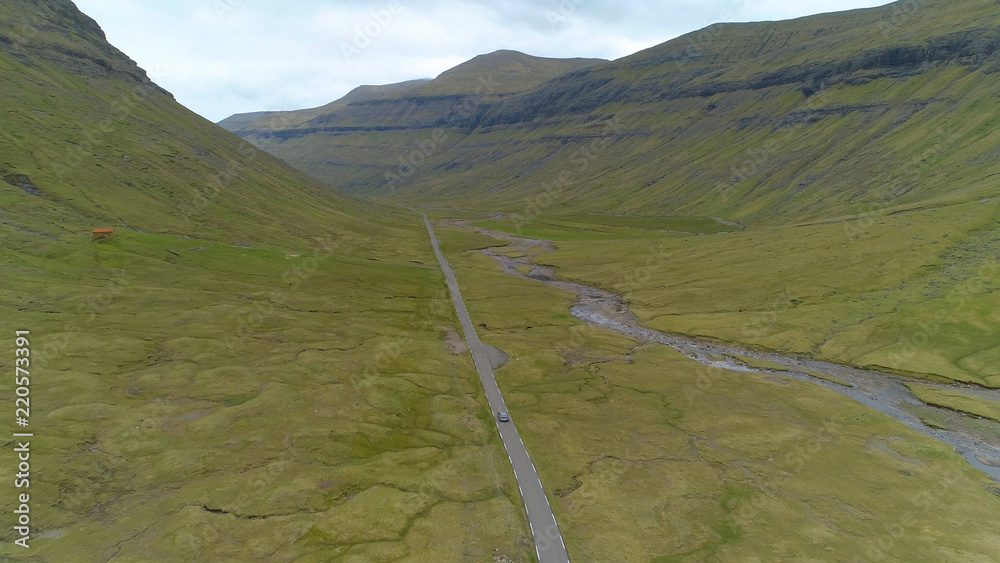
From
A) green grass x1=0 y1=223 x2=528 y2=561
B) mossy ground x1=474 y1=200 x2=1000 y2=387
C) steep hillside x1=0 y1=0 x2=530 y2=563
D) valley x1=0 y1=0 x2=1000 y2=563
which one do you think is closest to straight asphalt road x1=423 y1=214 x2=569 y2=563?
valley x1=0 y1=0 x2=1000 y2=563

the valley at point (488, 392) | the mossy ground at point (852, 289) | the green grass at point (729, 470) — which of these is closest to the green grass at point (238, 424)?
the valley at point (488, 392)

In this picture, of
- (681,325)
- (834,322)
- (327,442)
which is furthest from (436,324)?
(834,322)

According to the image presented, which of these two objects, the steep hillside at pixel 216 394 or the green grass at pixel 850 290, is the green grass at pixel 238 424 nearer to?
the steep hillside at pixel 216 394

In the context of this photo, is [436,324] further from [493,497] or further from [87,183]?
[87,183]

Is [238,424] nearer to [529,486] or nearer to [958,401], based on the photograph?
[529,486]

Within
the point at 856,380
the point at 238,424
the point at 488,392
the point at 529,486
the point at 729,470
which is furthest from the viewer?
the point at 856,380

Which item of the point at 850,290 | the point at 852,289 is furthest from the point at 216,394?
the point at 852,289
